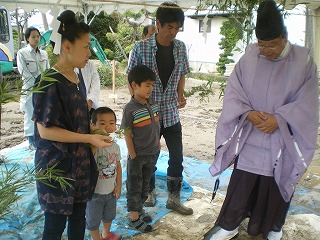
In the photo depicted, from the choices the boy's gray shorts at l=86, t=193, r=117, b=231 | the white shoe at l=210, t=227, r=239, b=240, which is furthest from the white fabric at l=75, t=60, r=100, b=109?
the white shoe at l=210, t=227, r=239, b=240

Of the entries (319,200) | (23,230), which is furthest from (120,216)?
(319,200)

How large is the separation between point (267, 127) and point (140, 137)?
100 centimetres

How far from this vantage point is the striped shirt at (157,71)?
2.87m

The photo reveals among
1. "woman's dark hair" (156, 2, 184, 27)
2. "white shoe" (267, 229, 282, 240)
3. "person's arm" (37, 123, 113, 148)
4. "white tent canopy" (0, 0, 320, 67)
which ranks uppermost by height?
"white tent canopy" (0, 0, 320, 67)

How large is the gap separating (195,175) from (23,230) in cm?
215

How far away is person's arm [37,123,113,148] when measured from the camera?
65.4 inches

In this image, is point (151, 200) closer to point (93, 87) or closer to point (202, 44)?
point (93, 87)

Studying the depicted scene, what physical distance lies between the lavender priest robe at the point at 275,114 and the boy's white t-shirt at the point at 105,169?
0.86 metres

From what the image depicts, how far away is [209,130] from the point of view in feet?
22.9

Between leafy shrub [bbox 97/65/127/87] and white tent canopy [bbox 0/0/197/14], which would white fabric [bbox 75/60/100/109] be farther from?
leafy shrub [bbox 97/65/127/87]

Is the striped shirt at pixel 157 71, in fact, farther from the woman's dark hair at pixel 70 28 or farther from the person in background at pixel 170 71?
the woman's dark hair at pixel 70 28

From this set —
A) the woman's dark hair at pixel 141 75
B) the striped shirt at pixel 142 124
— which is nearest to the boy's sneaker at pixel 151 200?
the striped shirt at pixel 142 124

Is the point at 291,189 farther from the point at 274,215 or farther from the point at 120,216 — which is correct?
the point at 120,216

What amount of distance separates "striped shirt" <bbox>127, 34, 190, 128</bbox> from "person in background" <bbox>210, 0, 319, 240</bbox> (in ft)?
1.95
